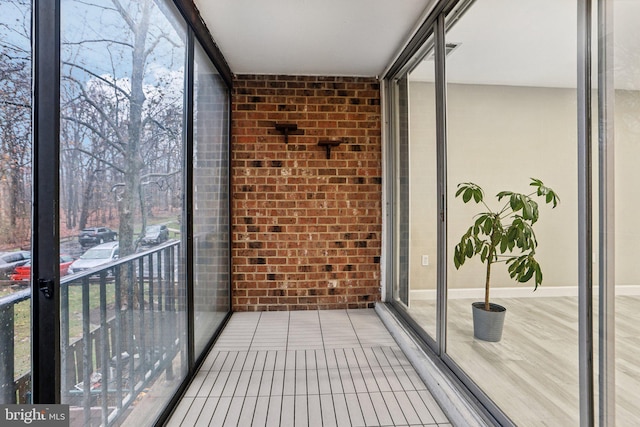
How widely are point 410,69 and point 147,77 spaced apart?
2.27m

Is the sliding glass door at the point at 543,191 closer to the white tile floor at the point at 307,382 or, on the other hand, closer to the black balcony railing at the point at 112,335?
the white tile floor at the point at 307,382

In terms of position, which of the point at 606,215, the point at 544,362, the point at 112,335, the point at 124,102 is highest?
the point at 124,102

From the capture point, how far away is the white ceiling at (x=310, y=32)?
8.22ft

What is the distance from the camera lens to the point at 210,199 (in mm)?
3043

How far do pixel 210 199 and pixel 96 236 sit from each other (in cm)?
171

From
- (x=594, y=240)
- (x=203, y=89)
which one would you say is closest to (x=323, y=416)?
(x=594, y=240)

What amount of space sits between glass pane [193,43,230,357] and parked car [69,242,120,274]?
107 cm

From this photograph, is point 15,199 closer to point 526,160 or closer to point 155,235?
point 155,235

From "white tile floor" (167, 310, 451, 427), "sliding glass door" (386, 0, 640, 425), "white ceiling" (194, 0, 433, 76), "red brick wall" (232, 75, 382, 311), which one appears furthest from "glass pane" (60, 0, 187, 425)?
"sliding glass door" (386, 0, 640, 425)

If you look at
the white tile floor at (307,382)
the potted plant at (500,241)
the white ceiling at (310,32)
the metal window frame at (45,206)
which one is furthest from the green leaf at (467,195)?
the metal window frame at (45,206)

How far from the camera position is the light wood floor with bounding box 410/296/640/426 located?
1.08 metres

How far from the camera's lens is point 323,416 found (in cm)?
201

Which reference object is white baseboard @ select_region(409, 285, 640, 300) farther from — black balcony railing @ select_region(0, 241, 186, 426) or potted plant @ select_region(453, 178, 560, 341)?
black balcony railing @ select_region(0, 241, 186, 426)

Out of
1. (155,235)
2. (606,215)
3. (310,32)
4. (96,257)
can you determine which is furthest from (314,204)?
(606,215)
